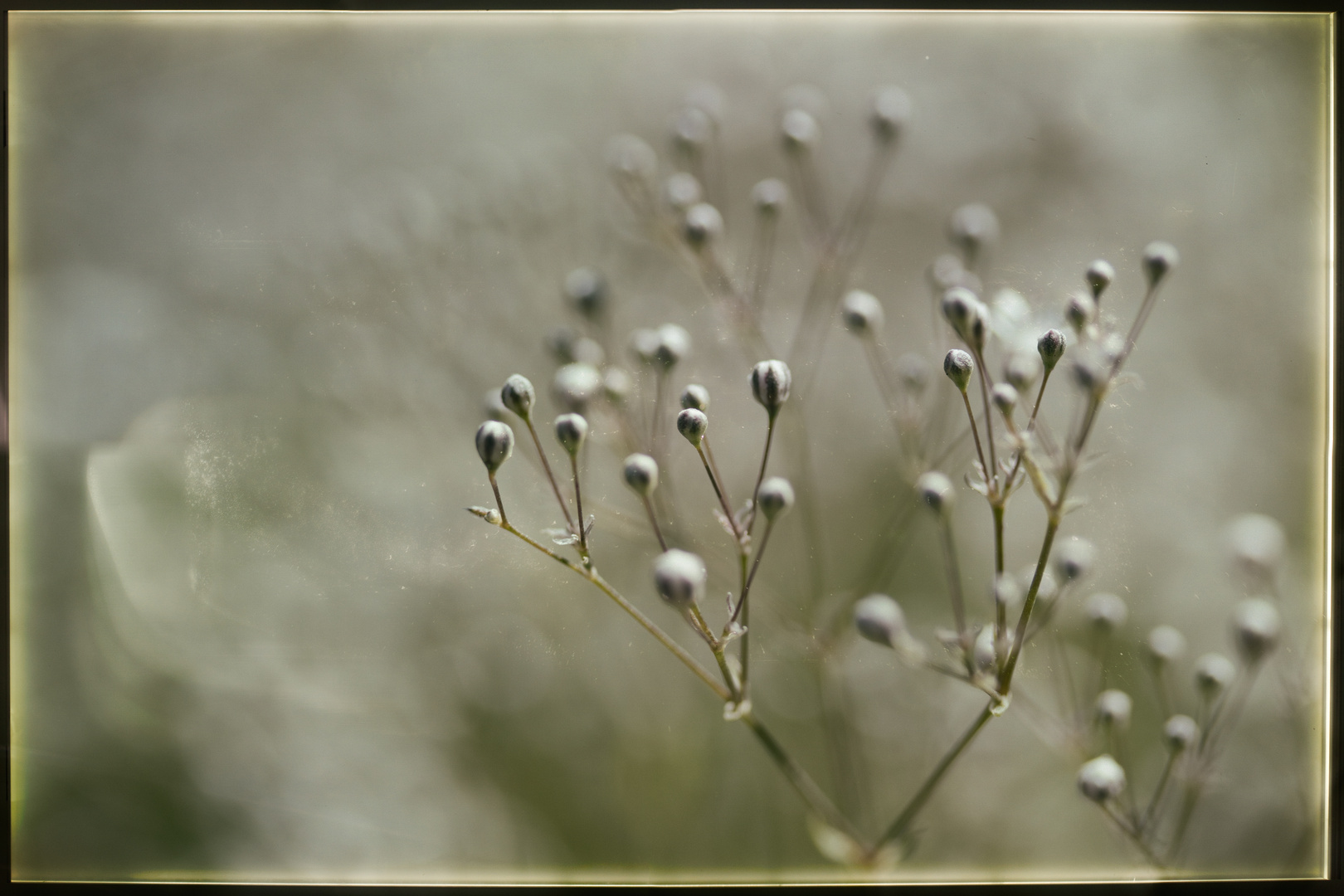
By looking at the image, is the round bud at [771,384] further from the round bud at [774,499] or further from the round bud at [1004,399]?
the round bud at [1004,399]

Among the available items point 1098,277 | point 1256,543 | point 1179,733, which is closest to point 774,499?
point 1098,277

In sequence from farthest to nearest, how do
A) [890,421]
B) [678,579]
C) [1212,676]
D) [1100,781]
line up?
[890,421] → [1212,676] → [1100,781] → [678,579]

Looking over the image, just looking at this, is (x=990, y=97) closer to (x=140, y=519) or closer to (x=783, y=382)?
(x=783, y=382)

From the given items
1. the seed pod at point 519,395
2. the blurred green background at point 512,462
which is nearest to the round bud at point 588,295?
the blurred green background at point 512,462

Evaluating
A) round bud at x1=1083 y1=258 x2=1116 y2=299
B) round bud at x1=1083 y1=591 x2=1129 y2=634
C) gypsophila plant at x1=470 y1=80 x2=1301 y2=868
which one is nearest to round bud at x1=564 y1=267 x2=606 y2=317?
gypsophila plant at x1=470 y1=80 x2=1301 y2=868

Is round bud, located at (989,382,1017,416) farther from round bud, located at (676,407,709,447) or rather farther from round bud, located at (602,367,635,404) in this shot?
round bud, located at (602,367,635,404)

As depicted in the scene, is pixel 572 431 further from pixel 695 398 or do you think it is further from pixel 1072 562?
pixel 1072 562
